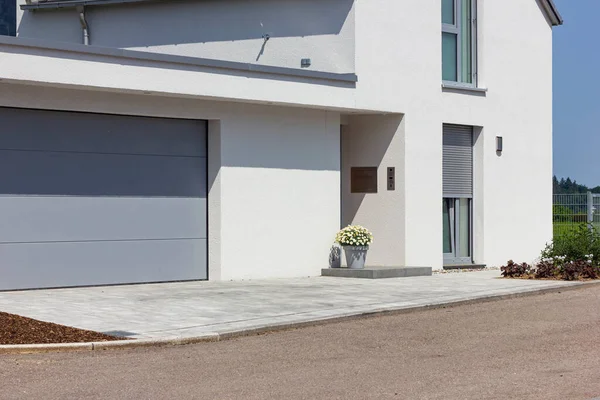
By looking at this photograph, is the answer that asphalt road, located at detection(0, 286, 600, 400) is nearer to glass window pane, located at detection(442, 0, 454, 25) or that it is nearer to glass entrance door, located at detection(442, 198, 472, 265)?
glass entrance door, located at detection(442, 198, 472, 265)

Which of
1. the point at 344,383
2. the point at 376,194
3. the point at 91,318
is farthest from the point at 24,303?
the point at 376,194

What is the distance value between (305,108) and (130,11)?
5.61 meters

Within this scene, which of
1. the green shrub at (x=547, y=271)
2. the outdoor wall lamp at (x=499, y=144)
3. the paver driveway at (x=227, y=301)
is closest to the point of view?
the paver driveway at (x=227, y=301)

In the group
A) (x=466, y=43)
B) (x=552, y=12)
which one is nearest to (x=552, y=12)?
(x=552, y=12)

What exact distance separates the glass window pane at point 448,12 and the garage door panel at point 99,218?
7.90 m

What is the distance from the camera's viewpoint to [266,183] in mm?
19984

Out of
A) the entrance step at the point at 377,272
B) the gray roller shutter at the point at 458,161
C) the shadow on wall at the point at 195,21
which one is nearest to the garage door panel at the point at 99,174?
the entrance step at the point at 377,272

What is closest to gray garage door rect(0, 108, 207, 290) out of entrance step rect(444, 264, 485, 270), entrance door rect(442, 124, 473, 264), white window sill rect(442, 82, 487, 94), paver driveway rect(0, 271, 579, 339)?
paver driveway rect(0, 271, 579, 339)

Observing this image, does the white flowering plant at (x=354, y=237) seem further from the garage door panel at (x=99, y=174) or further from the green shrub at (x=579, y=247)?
the green shrub at (x=579, y=247)

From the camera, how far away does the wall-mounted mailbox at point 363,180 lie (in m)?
22.3

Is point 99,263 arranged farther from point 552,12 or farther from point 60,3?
point 552,12

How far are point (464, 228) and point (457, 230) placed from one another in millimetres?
382

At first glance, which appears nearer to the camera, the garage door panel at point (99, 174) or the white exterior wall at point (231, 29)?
the garage door panel at point (99, 174)

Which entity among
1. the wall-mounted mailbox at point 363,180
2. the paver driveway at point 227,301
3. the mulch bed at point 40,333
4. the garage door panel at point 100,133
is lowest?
the mulch bed at point 40,333
